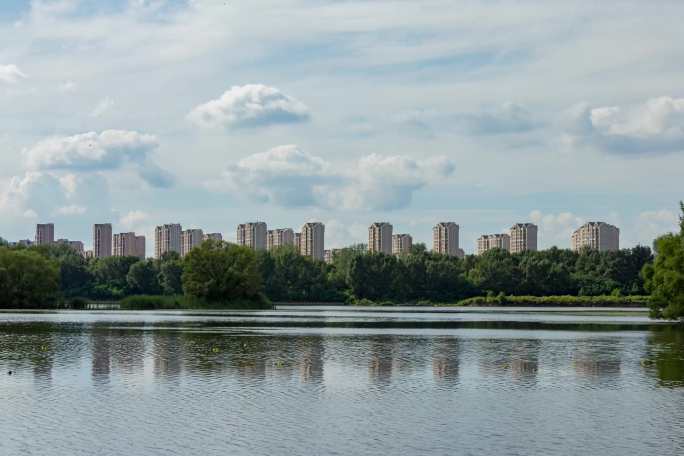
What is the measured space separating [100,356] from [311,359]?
30.9ft

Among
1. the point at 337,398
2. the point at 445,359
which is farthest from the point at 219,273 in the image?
the point at 337,398

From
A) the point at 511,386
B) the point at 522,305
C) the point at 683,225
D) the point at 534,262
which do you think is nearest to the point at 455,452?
the point at 511,386

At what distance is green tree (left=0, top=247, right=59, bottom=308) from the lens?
→ 117 metres

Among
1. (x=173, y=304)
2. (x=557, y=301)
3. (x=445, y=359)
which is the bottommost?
(x=557, y=301)

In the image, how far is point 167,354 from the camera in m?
44.3

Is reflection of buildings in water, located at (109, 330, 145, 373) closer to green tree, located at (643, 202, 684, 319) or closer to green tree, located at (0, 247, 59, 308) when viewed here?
green tree, located at (643, 202, 684, 319)

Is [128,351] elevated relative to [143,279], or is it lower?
lower

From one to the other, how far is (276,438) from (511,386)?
12442 mm

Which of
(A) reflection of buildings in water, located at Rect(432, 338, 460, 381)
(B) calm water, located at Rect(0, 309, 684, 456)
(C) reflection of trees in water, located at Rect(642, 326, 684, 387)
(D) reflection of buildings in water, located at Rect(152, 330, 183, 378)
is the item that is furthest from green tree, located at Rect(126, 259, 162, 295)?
(A) reflection of buildings in water, located at Rect(432, 338, 460, 381)

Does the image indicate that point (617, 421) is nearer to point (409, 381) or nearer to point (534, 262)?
point (409, 381)

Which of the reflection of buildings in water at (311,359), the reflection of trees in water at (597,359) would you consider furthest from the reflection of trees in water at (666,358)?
the reflection of buildings in water at (311,359)

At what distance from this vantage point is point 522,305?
172 m

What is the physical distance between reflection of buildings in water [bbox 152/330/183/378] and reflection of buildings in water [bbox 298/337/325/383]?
4730 mm

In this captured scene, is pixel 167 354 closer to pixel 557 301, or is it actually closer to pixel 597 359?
pixel 597 359
